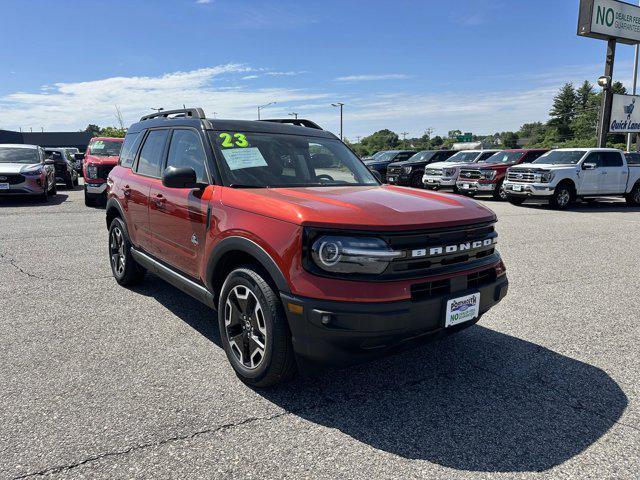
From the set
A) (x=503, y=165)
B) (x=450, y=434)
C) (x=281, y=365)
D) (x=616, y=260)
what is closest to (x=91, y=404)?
(x=281, y=365)

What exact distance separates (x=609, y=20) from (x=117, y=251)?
73.9 ft

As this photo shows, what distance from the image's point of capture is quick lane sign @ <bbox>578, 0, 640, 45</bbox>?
775 inches

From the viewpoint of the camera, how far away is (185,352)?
12.5 ft

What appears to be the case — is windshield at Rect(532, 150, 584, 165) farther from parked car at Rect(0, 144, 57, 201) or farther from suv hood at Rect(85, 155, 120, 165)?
parked car at Rect(0, 144, 57, 201)

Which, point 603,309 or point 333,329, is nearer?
point 333,329

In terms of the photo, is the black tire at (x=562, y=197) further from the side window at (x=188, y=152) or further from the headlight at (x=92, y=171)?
the headlight at (x=92, y=171)

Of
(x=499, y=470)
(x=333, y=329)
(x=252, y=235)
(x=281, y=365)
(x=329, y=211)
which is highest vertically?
(x=329, y=211)

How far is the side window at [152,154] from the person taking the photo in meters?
4.62

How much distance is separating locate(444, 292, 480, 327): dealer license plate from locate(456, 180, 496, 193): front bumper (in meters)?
15.5

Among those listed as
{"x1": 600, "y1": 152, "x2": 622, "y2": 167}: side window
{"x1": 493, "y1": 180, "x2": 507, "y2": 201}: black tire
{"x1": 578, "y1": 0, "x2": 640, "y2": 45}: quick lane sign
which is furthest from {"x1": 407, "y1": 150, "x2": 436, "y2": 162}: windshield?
{"x1": 600, "y1": 152, "x2": 622, "y2": 167}: side window

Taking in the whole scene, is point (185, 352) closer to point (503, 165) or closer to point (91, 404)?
point (91, 404)

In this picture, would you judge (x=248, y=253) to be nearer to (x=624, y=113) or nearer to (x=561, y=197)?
(x=561, y=197)

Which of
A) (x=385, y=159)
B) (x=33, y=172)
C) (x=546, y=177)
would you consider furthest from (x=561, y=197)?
(x=33, y=172)

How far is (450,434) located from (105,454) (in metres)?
1.89
